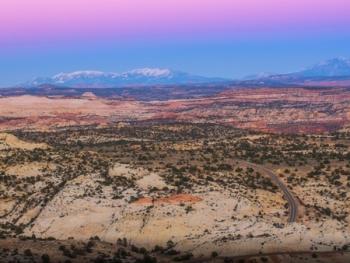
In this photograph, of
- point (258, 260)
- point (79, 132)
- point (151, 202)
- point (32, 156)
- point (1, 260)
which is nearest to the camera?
point (1, 260)

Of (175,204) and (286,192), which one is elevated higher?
(175,204)

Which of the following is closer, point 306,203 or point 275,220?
point 275,220

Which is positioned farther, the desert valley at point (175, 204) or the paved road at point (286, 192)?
the paved road at point (286, 192)

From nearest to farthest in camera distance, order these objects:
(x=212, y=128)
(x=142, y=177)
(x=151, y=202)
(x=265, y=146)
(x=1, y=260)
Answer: (x=1, y=260) < (x=151, y=202) < (x=142, y=177) < (x=265, y=146) < (x=212, y=128)

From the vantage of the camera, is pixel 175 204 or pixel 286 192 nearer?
pixel 175 204

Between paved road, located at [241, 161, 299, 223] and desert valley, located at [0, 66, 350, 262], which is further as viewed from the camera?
paved road, located at [241, 161, 299, 223]

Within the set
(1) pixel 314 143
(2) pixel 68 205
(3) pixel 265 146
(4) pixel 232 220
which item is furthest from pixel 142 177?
(1) pixel 314 143

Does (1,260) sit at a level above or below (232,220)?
above

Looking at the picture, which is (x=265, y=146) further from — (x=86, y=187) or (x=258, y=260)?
(x=258, y=260)
